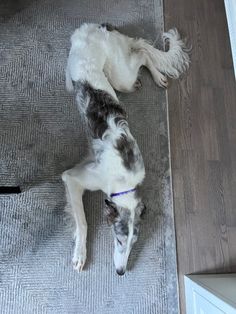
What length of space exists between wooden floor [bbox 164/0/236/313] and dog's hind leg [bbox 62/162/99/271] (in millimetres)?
594

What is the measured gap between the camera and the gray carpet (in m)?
1.99

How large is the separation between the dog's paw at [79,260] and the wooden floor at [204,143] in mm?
603

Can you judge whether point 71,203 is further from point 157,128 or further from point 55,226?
point 157,128

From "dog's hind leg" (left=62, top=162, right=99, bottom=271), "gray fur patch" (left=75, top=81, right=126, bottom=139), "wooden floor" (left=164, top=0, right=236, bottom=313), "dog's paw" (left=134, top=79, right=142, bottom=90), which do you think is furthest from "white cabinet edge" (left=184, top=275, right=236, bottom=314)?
"dog's paw" (left=134, top=79, right=142, bottom=90)

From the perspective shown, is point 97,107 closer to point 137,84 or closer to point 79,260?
point 137,84

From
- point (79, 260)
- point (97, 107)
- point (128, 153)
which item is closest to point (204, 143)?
point (128, 153)

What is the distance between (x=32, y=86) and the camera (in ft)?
7.52

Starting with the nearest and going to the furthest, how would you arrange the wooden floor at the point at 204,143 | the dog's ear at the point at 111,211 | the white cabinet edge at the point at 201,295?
the white cabinet edge at the point at 201,295, the dog's ear at the point at 111,211, the wooden floor at the point at 204,143

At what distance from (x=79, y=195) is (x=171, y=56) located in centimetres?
119

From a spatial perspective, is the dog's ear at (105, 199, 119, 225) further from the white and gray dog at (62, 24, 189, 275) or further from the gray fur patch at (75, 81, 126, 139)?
the gray fur patch at (75, 81, 126, 139)

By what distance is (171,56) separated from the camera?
97.3 inches

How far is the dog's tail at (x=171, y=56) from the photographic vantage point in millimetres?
2428

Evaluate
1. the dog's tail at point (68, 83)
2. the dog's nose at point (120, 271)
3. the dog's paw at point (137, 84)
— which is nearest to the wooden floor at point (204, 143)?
the dog's paw at point (137, 84)

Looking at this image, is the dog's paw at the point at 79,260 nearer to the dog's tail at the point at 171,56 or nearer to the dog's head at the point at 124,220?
the dog's head at the point at 124,220
